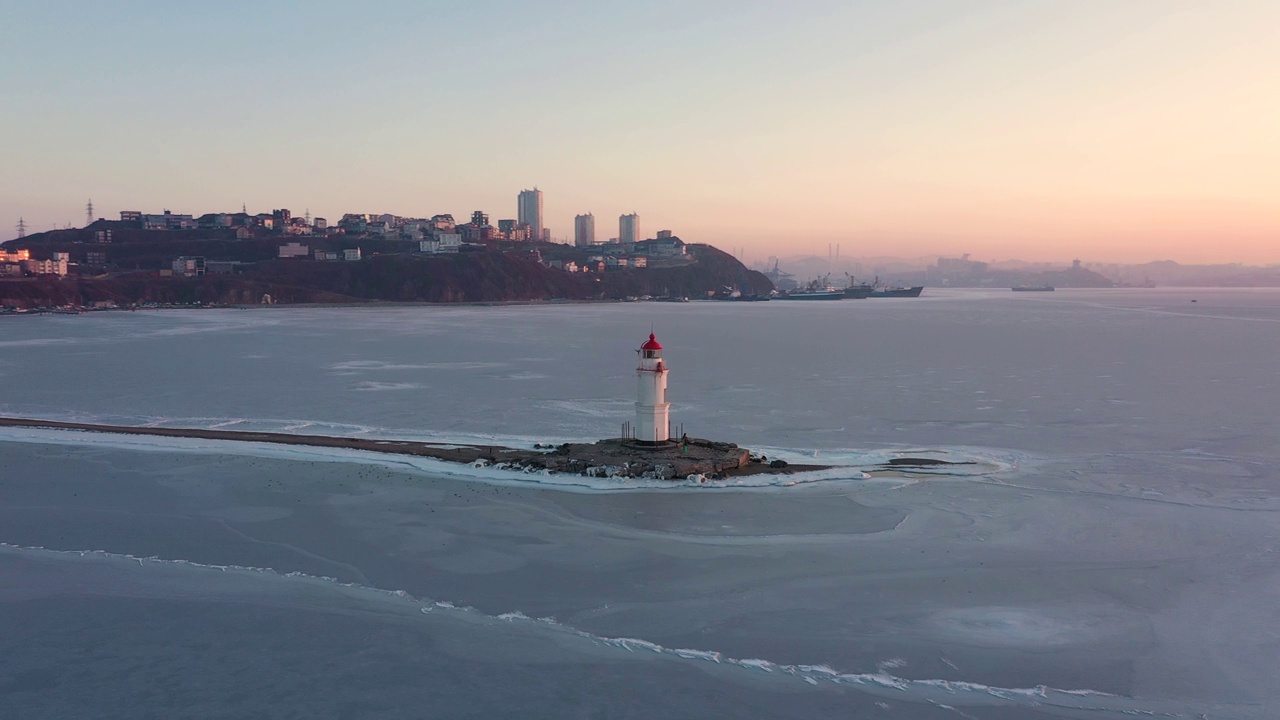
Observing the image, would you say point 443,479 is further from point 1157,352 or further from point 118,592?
point 1157,352

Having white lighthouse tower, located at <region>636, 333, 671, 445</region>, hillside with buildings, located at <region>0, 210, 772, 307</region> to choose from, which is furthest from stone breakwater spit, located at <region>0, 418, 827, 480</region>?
hillside with buildings, located at <region>0, 210, 772, 307</region>

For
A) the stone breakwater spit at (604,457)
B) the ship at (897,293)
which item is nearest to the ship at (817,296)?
the ship at (897,293)

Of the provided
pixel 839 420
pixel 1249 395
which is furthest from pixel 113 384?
pixel 1249 395

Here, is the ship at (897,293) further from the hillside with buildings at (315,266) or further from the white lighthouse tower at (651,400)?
the white lighthouse tower at (651,400)

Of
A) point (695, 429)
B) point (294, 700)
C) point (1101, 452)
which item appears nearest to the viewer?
point (294, 700)

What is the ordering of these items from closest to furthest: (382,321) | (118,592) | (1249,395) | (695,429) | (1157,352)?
(118,592), (695,429), (1249,395), (1157,352), (382,321)
